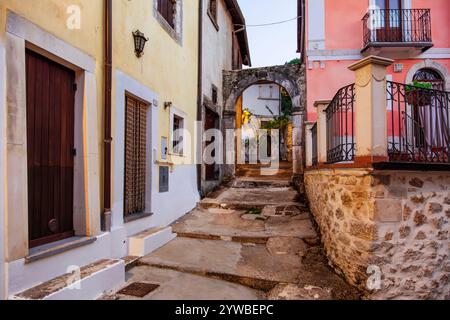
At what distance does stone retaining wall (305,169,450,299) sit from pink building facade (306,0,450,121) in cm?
636

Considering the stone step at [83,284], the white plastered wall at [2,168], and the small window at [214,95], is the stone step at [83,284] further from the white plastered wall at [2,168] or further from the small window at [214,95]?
the small window at [214,95]

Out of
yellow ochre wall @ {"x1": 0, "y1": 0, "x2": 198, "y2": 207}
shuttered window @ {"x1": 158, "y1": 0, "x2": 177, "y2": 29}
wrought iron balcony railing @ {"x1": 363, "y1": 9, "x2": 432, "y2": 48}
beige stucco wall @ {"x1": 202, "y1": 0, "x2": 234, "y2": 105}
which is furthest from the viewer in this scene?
wrought iron balcony railing @ {"x1": 363, "y1": 9, "x2": 432, "y2": 48}

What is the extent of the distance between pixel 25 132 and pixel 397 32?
34.7 feet

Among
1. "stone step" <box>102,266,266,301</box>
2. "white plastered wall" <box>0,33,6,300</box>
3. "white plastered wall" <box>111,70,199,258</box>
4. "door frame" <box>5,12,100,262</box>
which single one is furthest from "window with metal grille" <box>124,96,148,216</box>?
"white plastered wall" <box>0,33,6,300</box>

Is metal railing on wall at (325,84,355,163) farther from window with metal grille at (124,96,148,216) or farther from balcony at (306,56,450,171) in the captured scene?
window with metal grille at (124,96,148,216)

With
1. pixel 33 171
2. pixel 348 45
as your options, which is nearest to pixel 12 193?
pixel 33 171

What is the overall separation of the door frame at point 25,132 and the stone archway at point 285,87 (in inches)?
272

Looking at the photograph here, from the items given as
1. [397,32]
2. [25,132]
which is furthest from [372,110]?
[397,32]

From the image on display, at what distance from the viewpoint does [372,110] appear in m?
3.48

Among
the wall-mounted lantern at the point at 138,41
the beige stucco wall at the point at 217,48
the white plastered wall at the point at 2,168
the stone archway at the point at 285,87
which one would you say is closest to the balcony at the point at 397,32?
the stone archway at the point at 285,87

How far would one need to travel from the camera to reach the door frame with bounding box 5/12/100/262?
2766mm

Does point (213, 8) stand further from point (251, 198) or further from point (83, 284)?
point (83, 284)

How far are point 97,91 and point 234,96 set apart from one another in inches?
282

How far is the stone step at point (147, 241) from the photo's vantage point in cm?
473
